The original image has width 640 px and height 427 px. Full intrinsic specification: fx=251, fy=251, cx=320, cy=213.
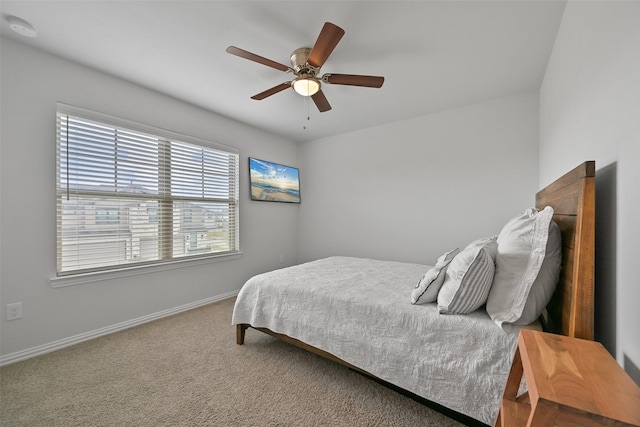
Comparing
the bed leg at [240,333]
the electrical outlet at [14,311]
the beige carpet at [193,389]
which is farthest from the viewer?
the bed leg at [240,333]

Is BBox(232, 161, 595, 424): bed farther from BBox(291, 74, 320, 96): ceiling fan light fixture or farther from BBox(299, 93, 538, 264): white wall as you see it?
BBox(291, 74, 320, 96): ceiling fan light fixture

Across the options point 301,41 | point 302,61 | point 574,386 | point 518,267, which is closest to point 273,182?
point 302,61

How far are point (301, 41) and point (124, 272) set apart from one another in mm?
2778

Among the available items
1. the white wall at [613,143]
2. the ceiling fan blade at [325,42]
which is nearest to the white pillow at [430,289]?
the white wall at [613,143]

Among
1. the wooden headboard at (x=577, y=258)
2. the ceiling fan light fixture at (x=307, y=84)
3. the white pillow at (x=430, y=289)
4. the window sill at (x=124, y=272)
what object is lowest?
the window sill at (x=124, y=272)

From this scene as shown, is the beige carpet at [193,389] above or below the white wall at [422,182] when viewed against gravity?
below

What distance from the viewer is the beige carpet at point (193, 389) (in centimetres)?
146

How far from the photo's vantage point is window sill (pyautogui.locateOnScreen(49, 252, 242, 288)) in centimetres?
221

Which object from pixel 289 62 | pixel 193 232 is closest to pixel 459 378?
pixel 289 62

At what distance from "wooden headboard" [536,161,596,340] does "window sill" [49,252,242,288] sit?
11.1 ft

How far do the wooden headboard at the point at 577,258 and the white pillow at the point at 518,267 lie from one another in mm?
101

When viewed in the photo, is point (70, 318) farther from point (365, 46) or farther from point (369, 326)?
point (365, 46)

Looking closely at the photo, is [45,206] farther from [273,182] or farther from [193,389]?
[273,182]

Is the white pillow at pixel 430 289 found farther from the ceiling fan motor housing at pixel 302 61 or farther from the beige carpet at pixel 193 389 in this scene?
the ceiling fan motor housing at pixel 302 61
